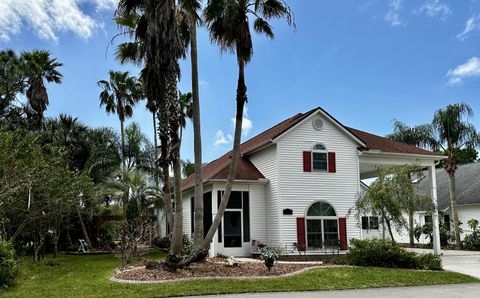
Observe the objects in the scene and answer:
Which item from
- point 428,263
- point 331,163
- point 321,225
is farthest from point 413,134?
point 428,263

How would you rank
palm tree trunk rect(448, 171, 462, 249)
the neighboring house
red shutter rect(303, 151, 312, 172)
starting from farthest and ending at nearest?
palm tree trunk rect(448, 171, 462, 249) → red shutter rect(303, 151, 312, 172) → the neighboring house

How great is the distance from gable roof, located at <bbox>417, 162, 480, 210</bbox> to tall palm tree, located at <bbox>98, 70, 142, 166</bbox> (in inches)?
778

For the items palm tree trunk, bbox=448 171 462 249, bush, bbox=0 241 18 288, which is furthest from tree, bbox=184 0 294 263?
palm tree trunk, bbox=448 171 462 249

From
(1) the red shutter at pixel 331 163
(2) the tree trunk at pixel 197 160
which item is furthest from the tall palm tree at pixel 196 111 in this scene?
(1) the red shutter at pixel 331 163

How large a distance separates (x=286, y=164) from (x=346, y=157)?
3.29 m

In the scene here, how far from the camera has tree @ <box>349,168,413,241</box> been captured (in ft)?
57.1

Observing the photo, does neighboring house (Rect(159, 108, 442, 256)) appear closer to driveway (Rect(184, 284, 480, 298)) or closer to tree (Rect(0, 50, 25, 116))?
driveway (Rect(184, 284, 480, 298))

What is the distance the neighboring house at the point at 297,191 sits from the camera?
72.6 ft

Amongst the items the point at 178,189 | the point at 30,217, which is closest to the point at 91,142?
the point at 30,217

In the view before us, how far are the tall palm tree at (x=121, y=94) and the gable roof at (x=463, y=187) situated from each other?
19.8 meters

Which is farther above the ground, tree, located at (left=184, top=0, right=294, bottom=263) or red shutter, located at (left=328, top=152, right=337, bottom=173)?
tree, located at (left=184, top=0, right=294, bottom=263)

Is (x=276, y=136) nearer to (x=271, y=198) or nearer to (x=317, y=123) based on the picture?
(x=317, y=123)

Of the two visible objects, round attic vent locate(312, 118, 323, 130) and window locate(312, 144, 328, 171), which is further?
round attic vent locate(312, 118, 323, 130)

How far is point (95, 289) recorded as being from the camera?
1221 cm
